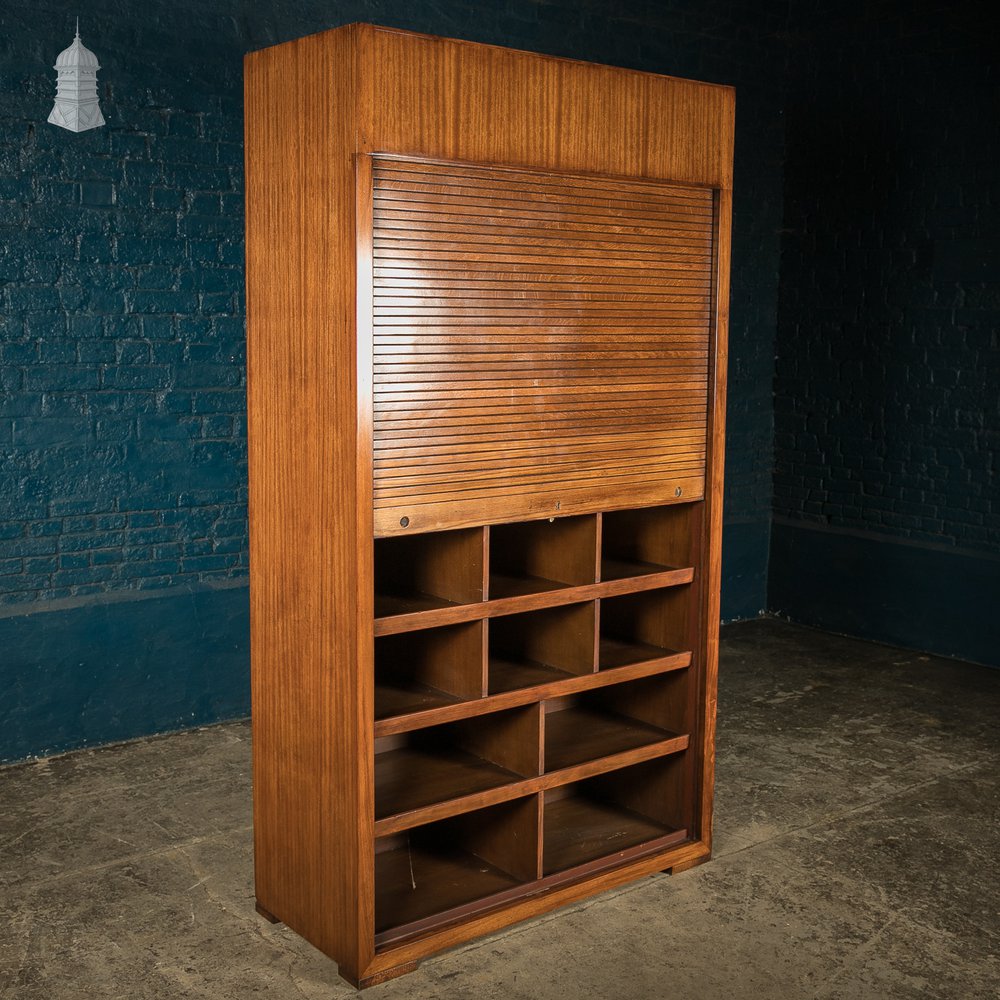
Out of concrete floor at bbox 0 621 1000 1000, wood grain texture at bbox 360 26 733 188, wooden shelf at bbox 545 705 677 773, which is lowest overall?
concrete floor at bbox 0 621 1000 1000

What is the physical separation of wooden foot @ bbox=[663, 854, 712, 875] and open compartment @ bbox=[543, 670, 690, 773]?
0.40 m

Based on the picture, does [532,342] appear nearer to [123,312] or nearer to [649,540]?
[649,540]

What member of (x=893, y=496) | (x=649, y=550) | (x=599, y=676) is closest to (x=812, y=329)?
(x=893, y=496)

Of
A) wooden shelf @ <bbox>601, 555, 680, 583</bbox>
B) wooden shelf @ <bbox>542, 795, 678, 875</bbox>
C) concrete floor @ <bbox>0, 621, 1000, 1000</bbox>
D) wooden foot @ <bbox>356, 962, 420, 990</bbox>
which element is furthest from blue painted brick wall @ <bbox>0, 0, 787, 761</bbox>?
wooden foot @ <bbox>356, 962, 420, 990</bbox>

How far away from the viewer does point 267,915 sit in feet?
11.3

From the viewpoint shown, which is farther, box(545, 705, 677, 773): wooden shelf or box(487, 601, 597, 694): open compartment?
box(545, 705, 677, 773): wooden shelf

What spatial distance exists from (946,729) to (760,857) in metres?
1.69

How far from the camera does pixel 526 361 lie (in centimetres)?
323

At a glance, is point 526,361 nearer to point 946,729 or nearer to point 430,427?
point 430,427

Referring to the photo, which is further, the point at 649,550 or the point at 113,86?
the point at 113,86

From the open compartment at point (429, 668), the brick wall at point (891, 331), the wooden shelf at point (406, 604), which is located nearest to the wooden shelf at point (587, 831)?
the open compartment at point (429, 668)

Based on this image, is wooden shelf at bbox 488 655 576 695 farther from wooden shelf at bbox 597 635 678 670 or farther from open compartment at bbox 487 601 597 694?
wooden shelf at bbox 597 635 678 670

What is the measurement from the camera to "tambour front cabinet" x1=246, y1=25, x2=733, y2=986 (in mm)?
2941

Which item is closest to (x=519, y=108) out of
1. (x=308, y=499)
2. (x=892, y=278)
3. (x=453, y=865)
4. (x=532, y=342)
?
(x=532, y=342)
